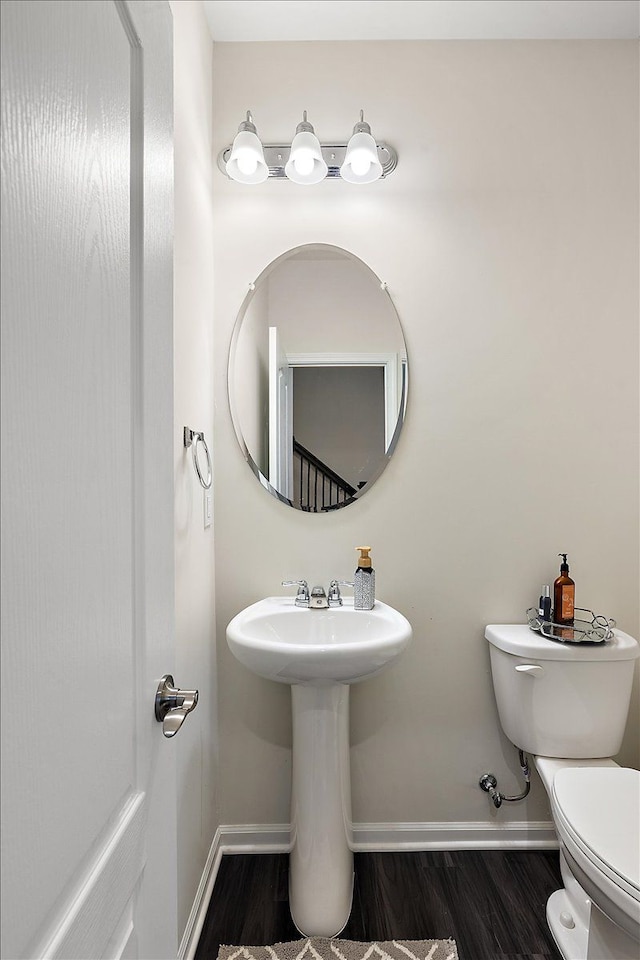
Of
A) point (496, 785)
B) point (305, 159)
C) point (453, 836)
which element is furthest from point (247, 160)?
point (453, 836)

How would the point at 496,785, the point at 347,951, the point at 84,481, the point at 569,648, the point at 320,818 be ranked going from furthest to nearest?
1. the point at 496,785
2. the point at 569,648
3. the point at 320,818
4. the point at 347,951
5. the point at 84,481

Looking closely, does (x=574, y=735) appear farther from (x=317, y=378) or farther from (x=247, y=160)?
(x=247, y=160)

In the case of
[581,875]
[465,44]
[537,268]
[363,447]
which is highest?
[465,44]

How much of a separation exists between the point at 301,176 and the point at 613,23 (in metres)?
1.10

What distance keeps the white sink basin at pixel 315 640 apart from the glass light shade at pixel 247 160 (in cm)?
130

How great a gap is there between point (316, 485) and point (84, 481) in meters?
1.46

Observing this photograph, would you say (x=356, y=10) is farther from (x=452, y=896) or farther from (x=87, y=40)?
(x=452, y=896)

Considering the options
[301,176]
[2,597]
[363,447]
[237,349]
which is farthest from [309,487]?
[2,597]

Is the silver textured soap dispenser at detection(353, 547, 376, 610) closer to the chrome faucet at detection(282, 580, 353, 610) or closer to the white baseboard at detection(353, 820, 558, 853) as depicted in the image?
the chrome faucet at detection(282, 580, 353, 610)

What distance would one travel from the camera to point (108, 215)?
0.62 m

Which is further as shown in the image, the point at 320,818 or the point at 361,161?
the point at 361,161

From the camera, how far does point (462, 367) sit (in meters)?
2.01

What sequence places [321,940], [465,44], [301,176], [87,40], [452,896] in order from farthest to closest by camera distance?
[465,44]
[301,176]
[452,896]
[321,940]
[87,40]

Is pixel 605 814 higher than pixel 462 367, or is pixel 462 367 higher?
pixel 462 367
